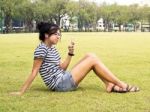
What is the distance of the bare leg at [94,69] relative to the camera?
7727 mm

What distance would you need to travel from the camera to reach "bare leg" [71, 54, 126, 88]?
7.73 metres

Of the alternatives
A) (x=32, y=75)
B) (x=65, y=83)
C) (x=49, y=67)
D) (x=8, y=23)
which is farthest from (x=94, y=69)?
(x=8, y=23)

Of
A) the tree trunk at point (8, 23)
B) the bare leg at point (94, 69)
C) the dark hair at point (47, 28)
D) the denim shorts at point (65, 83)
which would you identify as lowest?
the tree trunk at point (8, 23)

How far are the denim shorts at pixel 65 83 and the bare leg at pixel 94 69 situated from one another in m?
0.07

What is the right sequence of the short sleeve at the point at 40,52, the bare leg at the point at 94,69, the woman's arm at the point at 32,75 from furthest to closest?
the bare leg at the point at 94,69 < the short sleeve at the point at 40,52 < the woman's arm at the point at 32,75

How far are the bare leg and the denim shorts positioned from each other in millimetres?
73

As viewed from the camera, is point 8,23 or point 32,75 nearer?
point 32,75

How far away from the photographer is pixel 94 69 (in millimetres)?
7773

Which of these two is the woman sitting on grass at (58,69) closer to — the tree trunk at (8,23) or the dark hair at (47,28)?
the dark hair at (47,28)

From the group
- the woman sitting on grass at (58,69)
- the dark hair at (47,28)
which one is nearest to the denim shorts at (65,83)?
the woman sitting on grass at (58,69)

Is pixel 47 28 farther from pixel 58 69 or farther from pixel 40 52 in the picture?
pixel 58 69

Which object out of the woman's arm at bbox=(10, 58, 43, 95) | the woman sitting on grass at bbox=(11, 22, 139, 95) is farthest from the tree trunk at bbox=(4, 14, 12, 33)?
the woman's arm at bbox=(10, 58, 43, 95)

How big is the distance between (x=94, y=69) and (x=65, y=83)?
531mm

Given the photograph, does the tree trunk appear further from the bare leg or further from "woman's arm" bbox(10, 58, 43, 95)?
"woman's arm" bbox(10, 58, 43, 95)
